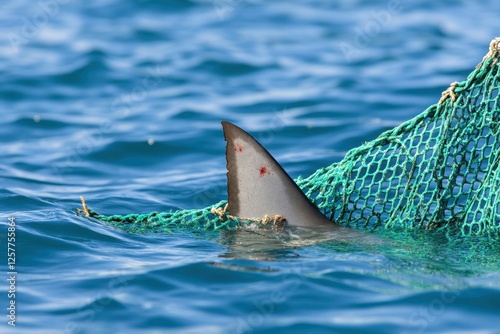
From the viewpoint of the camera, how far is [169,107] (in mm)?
11930

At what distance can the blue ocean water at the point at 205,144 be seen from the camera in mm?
5547

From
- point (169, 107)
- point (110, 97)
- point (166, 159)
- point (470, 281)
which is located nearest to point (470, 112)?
point (470, 281)

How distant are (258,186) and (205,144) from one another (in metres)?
4.13

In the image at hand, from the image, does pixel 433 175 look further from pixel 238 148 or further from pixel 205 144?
pixel 205 144

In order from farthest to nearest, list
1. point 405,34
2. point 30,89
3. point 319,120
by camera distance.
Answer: point 405,34, point 30,89, point 319,120

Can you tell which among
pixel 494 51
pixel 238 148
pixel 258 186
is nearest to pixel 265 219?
pixel 258 186

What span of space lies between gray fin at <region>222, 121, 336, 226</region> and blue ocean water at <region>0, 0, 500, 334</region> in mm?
230

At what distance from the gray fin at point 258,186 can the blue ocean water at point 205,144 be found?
0.23 metres

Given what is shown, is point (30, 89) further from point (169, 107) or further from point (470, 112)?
point (470, 112)

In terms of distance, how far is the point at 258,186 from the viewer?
634cm

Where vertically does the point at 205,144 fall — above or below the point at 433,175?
above

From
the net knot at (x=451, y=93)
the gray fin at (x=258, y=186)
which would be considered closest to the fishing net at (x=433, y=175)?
the net knot at (x=451, y=93)

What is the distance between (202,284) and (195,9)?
453 inches


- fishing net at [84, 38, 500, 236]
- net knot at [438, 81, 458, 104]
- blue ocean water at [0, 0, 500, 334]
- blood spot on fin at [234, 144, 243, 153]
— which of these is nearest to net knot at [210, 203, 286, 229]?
fishing net at [84, 38, 500, 236]
